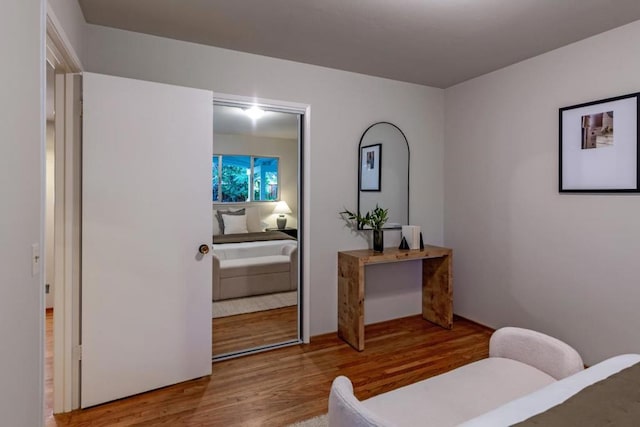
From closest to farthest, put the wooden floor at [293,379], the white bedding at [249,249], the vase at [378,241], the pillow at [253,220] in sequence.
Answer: the wooden floor at [293,379]
the vase at [378,241]
the white bedding at [249,249]
the pillow at [253,220]

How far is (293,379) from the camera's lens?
8.16 feet

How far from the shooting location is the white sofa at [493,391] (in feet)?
3.76

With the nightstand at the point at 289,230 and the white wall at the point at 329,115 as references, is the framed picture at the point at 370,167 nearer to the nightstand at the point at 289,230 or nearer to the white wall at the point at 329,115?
the white wall at the point at 329,115

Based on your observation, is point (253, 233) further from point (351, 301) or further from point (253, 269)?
point (351, 301)

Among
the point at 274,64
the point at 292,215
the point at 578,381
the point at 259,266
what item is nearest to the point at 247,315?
the point at 259,266

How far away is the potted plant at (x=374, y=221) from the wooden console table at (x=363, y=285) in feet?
0.34

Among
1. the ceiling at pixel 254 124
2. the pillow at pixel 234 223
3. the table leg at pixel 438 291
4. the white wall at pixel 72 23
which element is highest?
the ceiling at pixel 254 124

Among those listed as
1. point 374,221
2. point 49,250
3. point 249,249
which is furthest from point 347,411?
point 49,250

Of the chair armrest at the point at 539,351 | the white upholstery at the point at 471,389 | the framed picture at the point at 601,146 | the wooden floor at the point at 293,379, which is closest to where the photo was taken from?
the white upholstery at the point at 471,389

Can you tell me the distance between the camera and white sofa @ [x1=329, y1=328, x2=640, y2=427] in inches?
45.1

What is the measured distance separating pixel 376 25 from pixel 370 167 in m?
1.32

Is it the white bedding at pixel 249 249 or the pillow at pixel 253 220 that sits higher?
the pillow at pixel 253 220

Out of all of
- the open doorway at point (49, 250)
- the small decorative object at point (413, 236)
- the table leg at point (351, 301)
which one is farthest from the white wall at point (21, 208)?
the small decorative object at point (413, 236)

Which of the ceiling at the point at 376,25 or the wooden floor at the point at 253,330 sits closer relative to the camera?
the ceiling at the point at 376,25
